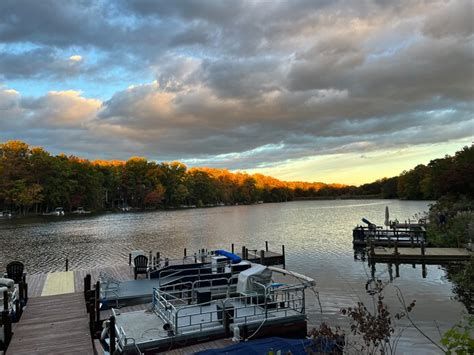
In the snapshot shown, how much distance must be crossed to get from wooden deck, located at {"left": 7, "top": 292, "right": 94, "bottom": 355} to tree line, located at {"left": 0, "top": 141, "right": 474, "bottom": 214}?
150 feet

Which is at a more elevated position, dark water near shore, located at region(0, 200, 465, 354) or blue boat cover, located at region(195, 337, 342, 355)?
blue boat cover, located at region(195, 337, 342, 355)

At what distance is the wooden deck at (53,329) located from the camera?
395 inches

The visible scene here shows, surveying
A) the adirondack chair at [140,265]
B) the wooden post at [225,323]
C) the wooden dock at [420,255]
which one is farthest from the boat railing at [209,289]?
the wooden dock at [420,255]

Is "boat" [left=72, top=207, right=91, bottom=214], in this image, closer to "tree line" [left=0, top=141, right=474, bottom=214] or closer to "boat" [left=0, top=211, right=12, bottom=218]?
"tree line" [left=0, top=141, right=474, bottom=214]

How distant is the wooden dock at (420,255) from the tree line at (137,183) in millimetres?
23911

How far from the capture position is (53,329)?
37.6 feet

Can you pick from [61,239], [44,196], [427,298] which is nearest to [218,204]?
[44,196]

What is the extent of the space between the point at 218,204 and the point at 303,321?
146 metres

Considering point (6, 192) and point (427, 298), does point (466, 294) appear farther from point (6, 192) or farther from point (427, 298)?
point (6, 192)

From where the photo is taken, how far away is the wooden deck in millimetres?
10039

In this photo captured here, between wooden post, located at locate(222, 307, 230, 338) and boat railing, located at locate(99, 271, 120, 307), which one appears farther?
boat railing, located at locate(99, 271, 120, 307)

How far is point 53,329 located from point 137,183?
113642mm

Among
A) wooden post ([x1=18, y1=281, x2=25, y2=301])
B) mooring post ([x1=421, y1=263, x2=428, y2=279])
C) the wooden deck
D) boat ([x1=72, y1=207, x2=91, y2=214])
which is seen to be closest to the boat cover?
the wooden deck

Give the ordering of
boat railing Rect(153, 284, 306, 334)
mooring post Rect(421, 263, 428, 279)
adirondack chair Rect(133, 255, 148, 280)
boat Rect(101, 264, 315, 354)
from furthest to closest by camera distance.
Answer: mooring post Rect(421, 263, 428, 279)
adirondack chair Rect(133, 255, 148, 280)
boat railing Rect(153, 284, 306, 334)
boat Rect(101, 264, 315, 354)
